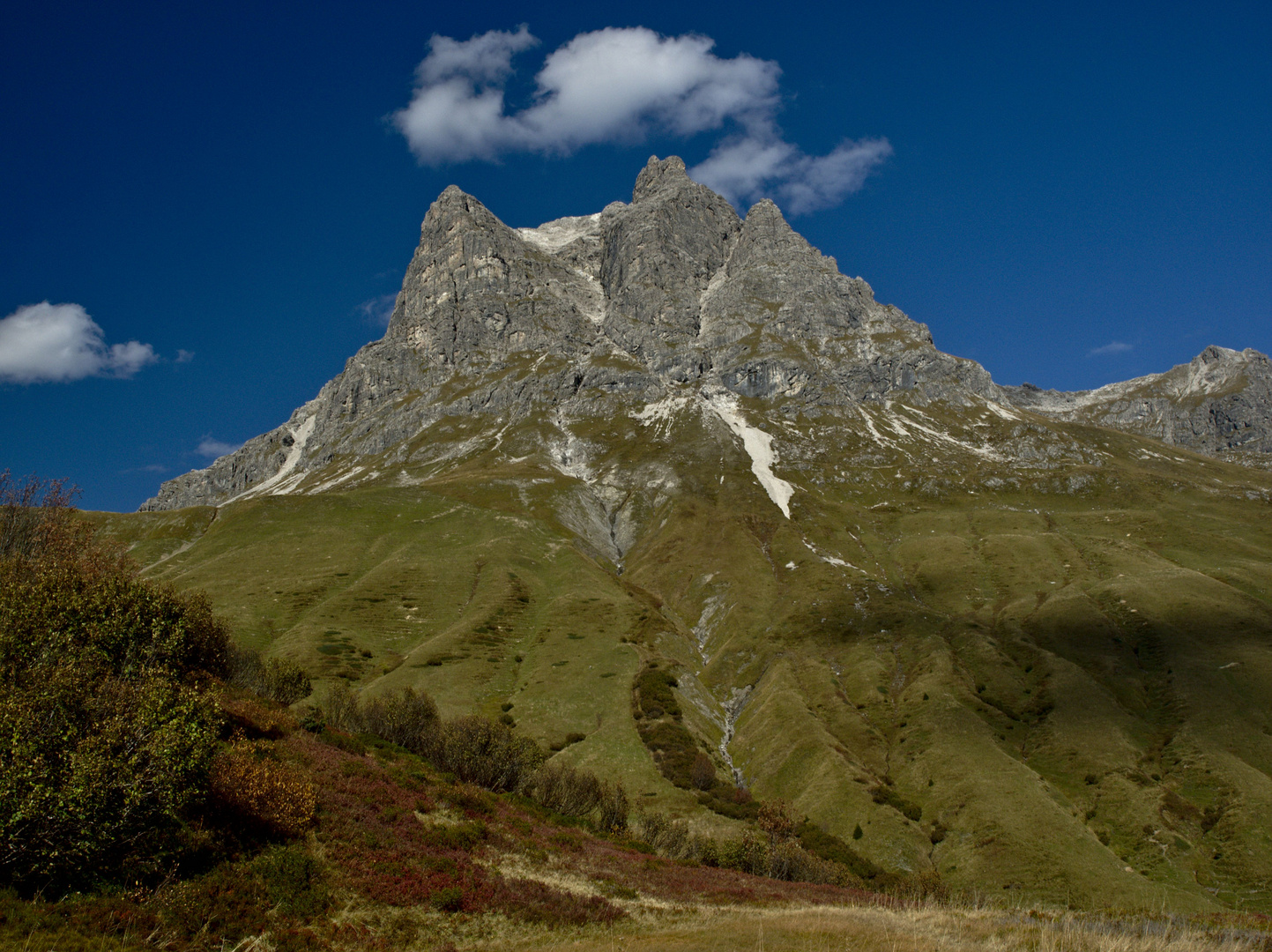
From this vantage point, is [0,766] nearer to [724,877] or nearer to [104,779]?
[104,779]

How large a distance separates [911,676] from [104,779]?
419 feet

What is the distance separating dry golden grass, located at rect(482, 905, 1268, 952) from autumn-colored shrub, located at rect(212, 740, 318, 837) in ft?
36.7

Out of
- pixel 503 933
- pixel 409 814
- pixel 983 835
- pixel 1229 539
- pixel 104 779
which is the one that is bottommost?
pixel 983 835

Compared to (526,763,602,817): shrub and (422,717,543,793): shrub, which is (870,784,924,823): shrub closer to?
(526,763,602,817): shrub

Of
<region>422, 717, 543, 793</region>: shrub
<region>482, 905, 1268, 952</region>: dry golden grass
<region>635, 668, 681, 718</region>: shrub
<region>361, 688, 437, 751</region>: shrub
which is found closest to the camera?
<region>482, 905, 1268, 952</region>: dry golden grass

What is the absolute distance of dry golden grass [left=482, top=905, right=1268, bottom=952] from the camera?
69.1 ft

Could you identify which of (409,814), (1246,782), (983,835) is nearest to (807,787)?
(983,835)

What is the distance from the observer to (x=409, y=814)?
38.1 metres

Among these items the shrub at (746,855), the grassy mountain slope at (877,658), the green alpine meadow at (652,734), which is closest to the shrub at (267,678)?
the green alpine meadow at (652,734)

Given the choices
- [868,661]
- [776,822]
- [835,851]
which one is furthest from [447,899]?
[868,661]

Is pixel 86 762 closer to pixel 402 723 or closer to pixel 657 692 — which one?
pixel 402 723

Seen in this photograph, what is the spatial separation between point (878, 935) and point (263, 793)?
28021 mm

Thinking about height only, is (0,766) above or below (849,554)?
below

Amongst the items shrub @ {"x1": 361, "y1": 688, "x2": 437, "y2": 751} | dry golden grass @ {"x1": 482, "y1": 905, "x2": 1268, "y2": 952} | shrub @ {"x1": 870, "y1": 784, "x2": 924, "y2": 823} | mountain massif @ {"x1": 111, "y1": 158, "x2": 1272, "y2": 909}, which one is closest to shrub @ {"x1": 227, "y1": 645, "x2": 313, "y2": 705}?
shrub @ {"x1": 361, "y1": 688, "x2": 437, "y2": 751}
